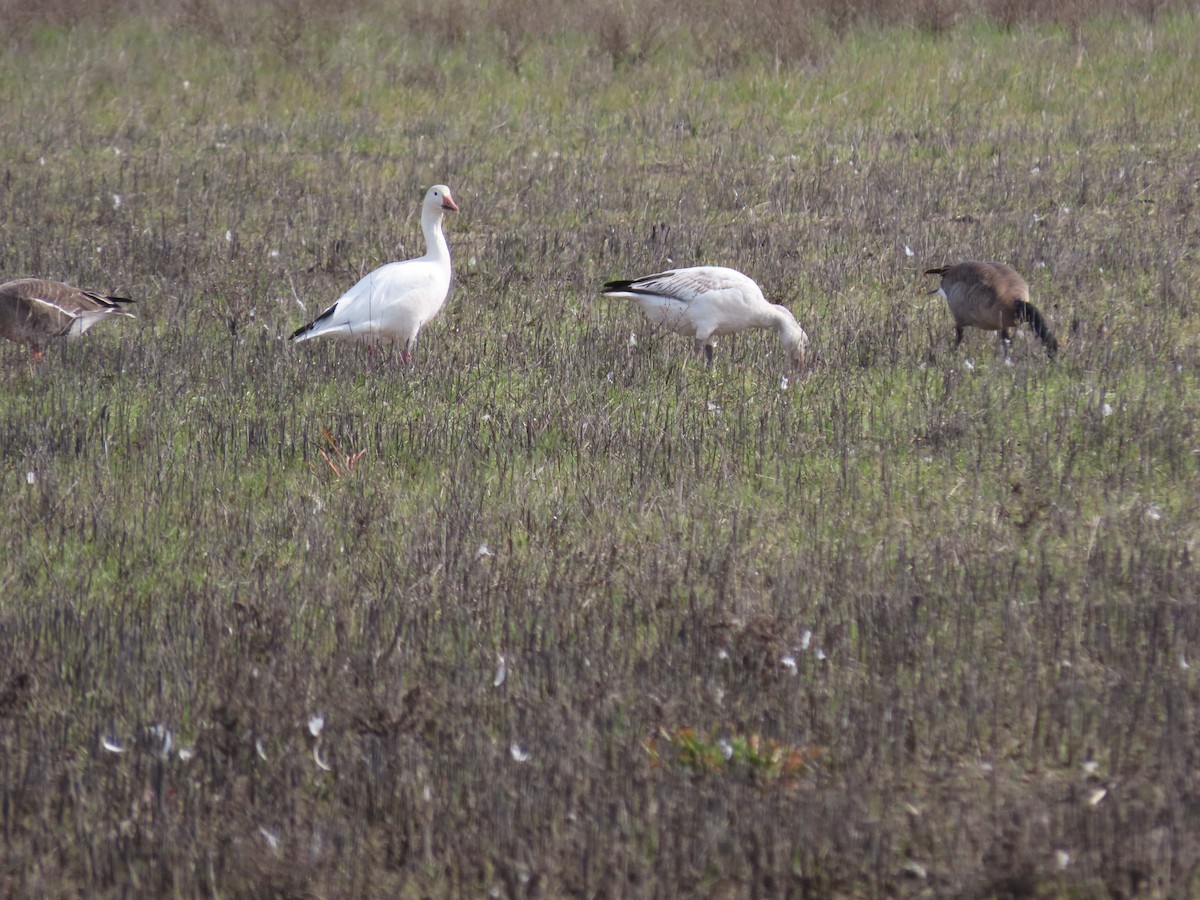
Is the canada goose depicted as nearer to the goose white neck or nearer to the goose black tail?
the goose black tail

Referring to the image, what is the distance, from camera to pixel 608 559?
462 cm

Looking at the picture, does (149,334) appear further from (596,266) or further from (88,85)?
(88,85)

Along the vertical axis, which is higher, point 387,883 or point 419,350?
point 387,883

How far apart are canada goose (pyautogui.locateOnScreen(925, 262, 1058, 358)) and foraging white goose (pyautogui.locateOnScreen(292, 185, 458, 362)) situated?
111 inches

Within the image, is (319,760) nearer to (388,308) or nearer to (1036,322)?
(388,308)

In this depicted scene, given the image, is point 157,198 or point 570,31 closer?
point 157,198

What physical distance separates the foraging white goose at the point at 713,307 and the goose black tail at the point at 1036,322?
3.66 feet

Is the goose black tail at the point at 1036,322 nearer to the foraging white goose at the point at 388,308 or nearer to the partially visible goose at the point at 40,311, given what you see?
the foraging white goose at the point at 388,308

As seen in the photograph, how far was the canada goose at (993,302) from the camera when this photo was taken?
726 cm

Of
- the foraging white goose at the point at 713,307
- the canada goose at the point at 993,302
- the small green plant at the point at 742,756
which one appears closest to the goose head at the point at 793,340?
the foraging white goose at the point at 713,307

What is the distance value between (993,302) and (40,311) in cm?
504

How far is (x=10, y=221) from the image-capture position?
11.2 metres

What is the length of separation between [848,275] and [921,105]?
603 centimetres

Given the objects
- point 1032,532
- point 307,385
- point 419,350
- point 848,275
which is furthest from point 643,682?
point 848,275
